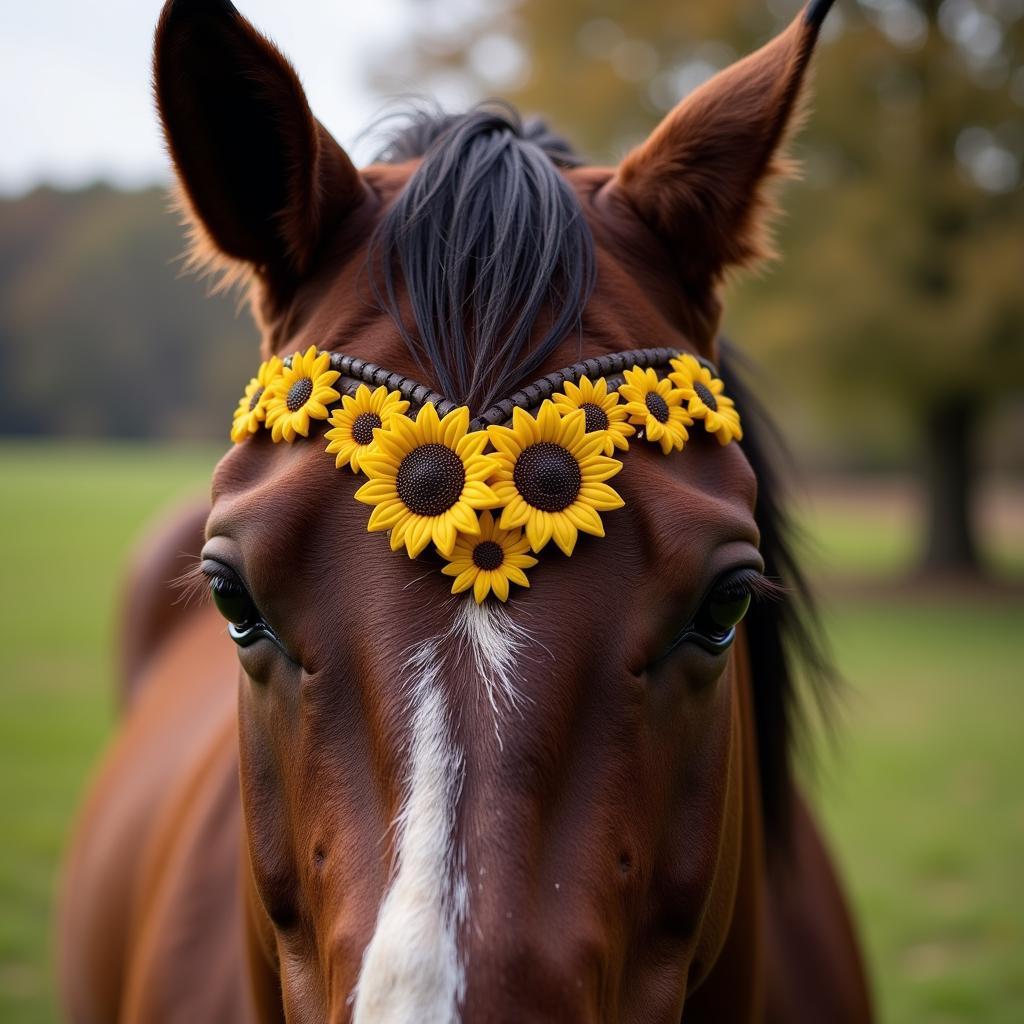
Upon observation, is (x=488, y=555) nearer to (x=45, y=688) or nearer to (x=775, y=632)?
(x=775, y=632)

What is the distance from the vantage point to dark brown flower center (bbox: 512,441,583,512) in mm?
1430

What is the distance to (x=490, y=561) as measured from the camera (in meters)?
1.40

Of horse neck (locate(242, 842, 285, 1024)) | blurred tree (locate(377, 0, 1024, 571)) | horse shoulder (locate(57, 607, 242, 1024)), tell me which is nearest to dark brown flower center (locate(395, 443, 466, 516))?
horse neck (locate(242, 842, 285, 1024))

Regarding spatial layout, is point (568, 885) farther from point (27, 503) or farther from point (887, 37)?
point (27, 503)

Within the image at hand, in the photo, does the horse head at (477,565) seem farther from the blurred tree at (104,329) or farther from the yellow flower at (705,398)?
the blurred tree at (104,329)

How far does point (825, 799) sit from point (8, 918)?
623cm

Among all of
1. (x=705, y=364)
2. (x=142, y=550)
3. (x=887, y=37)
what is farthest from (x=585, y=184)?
(x=887, y=37)

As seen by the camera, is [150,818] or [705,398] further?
[150,818]

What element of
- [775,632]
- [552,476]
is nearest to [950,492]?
[775,632]

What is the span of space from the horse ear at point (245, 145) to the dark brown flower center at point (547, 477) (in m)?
0.63

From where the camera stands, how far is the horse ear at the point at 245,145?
5.29 ft

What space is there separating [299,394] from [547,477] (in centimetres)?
45

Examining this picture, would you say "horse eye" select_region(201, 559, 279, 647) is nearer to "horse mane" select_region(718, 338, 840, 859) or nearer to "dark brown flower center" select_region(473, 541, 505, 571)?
"dark brown flower center" select_region(473, 541, 505, 571)

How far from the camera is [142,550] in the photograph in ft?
17.2
